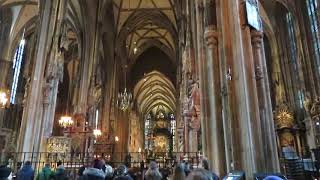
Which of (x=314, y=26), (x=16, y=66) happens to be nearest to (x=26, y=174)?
(x=314, y=26)

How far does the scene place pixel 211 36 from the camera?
10.0 metres

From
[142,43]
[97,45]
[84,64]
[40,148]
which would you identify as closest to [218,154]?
[40,148]

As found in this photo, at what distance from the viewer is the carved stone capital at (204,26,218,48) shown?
1001 cm

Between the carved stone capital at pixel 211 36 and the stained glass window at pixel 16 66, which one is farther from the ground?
the stained glass window at pixel 16 66

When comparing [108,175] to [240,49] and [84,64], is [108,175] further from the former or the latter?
[84,64]

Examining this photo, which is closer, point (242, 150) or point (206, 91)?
point (242, 150)

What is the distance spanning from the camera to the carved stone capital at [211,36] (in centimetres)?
1001

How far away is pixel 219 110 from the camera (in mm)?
9492

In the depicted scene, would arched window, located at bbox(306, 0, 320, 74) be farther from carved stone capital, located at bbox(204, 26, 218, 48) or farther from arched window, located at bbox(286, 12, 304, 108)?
carved stone capital, located at bbox(204, 26, 218, 48)

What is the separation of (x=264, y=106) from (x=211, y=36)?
3256 mm

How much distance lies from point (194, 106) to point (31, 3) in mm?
13795

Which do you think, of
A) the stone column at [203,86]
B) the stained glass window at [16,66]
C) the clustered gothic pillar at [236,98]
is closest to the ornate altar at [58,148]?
the stone column at [203,86]

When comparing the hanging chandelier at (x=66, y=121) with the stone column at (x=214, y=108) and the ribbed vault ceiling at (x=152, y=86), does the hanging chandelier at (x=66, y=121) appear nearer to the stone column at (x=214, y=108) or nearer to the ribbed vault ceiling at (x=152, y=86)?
the stone column at (x=214, y=108)

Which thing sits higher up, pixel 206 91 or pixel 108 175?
pixel 206 91
